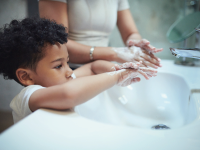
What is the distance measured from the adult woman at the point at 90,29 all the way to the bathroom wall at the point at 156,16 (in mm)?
524

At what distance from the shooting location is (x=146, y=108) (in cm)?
74

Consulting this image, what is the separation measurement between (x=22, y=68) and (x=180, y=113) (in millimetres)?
611

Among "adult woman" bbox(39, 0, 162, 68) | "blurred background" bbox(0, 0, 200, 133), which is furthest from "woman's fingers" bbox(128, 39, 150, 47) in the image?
"blurred background" bbox(0, 0, 200, 133)

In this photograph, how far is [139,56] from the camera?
26.4 inches

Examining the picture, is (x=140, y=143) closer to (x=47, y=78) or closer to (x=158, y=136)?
(x=158, y=136)

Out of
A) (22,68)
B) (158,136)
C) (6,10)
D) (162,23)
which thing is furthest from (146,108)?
(162,23)

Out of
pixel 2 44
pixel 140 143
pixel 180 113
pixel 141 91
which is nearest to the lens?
pixel 140 143

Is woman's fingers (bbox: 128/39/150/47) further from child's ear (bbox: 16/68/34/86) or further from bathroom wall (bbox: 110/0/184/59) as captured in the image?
bathroom wall (bbox: 110/0/184/59)

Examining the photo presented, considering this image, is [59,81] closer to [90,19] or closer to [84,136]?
[84,136]

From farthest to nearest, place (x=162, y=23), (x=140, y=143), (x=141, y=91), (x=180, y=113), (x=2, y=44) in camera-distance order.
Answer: (x=162, y=23)
(x=141, y=91)
(x=180, y=113)
(x=2, y=44)
(x=140, y=143)

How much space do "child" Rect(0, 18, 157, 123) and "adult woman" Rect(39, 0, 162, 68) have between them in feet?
0.54

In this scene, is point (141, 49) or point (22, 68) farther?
point (141, 49)

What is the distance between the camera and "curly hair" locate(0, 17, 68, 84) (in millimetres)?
443

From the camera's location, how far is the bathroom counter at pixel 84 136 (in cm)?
28
